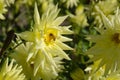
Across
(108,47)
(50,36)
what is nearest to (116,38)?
(108,47)

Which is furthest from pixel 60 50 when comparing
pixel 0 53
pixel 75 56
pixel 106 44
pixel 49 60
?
pixel 75 56

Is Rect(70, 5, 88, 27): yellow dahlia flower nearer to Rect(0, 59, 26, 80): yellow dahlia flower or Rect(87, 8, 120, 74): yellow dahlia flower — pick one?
Rect(87, 8, 120, 74): yellow dahlia flower

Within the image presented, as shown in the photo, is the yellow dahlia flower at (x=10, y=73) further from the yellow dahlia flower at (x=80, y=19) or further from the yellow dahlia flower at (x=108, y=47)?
the yellow dahlia flower at (x=80, y=19)

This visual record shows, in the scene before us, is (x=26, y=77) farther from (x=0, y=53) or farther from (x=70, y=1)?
(x=70, y=1)

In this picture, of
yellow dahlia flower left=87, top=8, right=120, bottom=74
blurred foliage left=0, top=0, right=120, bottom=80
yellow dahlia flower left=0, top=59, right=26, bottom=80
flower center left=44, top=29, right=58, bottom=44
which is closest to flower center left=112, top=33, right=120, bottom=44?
yellow dahlia flower left=87, top=8, right=120, bottom=74

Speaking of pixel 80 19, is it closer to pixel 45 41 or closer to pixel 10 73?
pixel 45 41

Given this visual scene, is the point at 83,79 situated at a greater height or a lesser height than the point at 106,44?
lesser
